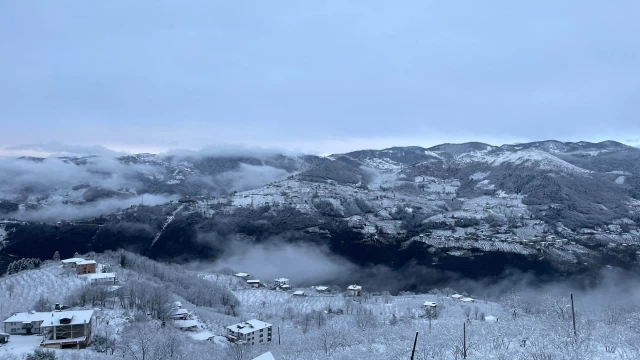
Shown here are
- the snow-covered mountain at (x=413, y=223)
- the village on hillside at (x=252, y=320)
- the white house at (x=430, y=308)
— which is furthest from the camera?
the snow-covered mountain at (x=413, y=223)

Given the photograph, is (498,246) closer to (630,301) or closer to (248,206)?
(630,301)

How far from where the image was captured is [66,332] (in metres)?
23.5

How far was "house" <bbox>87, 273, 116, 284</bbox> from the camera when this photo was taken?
131ft

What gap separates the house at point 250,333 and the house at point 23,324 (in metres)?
12.1

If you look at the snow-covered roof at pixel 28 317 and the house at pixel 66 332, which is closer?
the house at pixel 66 332

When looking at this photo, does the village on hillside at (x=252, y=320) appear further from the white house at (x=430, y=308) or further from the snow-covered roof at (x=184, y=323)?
the white house at (x=430, y=308)

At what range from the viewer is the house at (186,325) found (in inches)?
1286

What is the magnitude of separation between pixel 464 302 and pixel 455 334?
75.8 ft

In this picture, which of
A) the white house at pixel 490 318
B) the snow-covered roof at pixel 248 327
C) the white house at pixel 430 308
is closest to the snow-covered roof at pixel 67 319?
the snow-covered roof at pixel 248 327

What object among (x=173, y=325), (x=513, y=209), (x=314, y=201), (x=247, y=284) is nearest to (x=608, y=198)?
(x=513, y=209)

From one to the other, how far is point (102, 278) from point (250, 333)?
57.3 feet

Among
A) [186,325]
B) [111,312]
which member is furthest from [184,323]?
[111,312]

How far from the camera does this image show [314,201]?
13400 cm

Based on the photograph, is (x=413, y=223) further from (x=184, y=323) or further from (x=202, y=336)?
(x=202, y=336)
